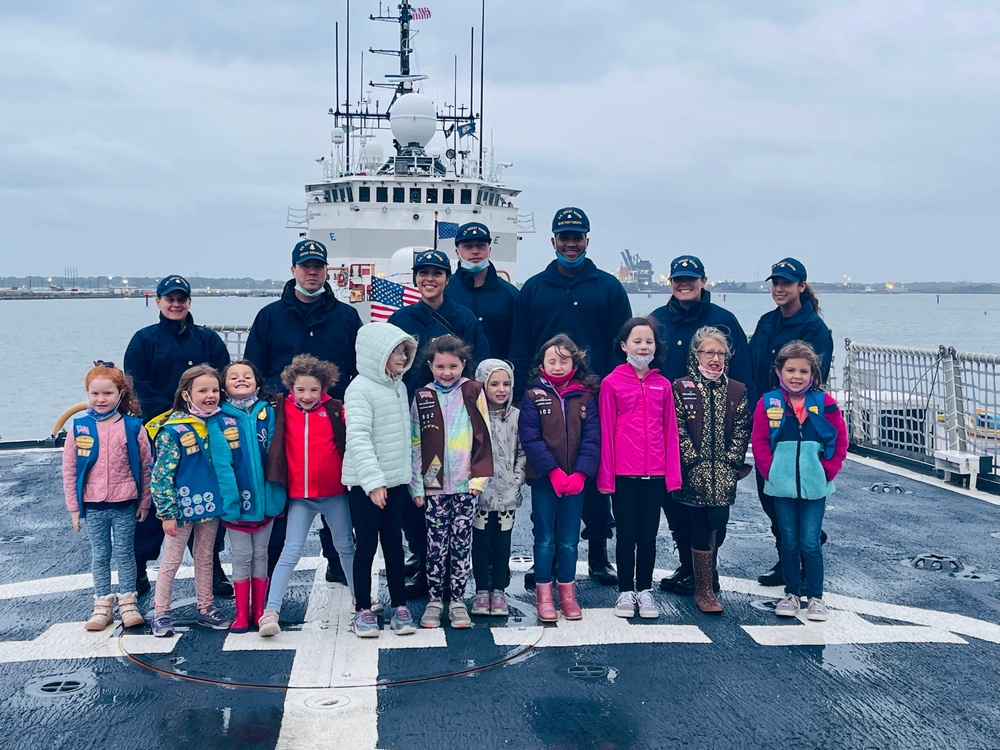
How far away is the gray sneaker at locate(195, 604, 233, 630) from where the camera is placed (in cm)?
436

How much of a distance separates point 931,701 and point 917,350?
18.0 feet

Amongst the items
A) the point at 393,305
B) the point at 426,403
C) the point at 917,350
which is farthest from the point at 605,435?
the point at 393,305

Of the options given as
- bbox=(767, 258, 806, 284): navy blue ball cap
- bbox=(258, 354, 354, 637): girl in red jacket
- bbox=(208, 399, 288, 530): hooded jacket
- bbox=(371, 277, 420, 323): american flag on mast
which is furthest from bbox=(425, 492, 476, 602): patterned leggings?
bbox=(371, 277, 420, 323): american flag on mast

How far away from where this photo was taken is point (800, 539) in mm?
4590

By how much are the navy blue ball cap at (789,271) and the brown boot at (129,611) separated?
367cm

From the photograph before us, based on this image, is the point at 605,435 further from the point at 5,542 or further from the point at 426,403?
the point at 5,542

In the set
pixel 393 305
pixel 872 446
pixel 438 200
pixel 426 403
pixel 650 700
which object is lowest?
pixel 650 700

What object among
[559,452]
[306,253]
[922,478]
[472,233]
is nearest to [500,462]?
[559,452]

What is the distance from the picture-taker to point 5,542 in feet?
19.6

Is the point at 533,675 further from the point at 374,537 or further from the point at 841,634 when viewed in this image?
the point at 841,634

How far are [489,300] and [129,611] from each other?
250 centimetres

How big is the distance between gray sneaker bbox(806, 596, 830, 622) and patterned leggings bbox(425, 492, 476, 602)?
5.60 feet

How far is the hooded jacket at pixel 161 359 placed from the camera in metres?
4.72

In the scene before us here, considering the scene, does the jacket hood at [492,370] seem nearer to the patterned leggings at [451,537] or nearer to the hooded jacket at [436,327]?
the hooded jacket at [436,327]
